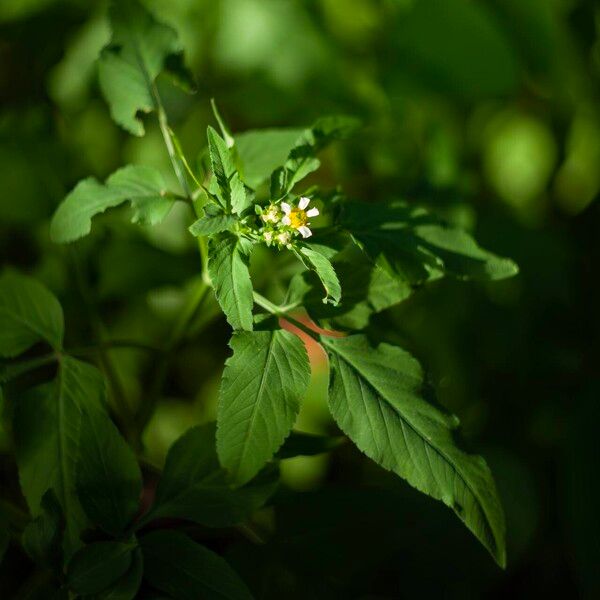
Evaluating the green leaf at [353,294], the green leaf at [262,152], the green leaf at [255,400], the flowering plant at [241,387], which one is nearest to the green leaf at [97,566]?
the flowering plant at [241,387]

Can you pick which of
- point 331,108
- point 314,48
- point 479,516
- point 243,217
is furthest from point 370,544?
point 314,48

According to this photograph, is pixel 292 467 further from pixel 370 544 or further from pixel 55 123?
pixel 55 123

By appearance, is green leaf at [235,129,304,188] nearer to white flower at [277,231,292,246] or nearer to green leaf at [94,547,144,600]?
white flower at [277,231,292,246]

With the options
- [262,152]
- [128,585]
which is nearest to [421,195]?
[262,152]

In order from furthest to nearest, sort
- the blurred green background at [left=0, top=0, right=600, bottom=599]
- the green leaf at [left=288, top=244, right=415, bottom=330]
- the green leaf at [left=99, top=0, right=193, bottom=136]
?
the blurred green background at [left=0, top=0, right=600, bottom=599]
the green leaf at [left=99, top=0, right=193, bottom=136]
the green leaf at [left=288, top=244, right=415, bottom=330]

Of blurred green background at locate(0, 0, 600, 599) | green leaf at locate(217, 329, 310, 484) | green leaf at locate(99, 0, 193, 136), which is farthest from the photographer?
blurred green background at locate(0, 0, 600, 599)

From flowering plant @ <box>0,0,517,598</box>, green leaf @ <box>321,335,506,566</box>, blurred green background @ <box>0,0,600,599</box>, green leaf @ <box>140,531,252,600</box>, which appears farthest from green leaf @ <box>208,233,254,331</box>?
blurred green background @ <box>0,0,600,599</box>

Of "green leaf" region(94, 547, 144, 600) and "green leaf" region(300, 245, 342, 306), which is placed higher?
"green leaf" region(300, 245, 342, 306)
